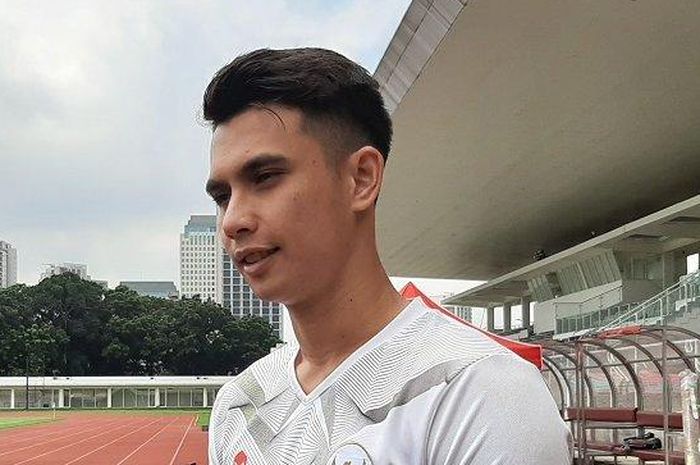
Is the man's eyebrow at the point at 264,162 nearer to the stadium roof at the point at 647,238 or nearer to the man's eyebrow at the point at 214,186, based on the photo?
the man's eyebrow at the point at 214,186

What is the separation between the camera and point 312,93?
1.20 metres

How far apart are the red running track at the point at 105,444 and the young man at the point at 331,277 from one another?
1602cm

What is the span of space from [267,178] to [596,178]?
939 inches

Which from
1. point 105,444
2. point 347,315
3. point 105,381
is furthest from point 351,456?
point 105,381

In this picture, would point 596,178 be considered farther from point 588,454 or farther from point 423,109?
point 588,454

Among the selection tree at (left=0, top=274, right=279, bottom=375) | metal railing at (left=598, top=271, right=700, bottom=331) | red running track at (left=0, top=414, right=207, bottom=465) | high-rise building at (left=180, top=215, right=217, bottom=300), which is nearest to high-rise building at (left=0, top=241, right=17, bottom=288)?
high-rise building at (left=180, top=215, right=217, bottom=300)

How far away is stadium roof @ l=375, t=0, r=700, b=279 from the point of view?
13125mm

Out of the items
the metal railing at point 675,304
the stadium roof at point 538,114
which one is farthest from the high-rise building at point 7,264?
the metal railing at point 675,304

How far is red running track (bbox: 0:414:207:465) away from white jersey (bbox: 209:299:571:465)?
52.5 ft

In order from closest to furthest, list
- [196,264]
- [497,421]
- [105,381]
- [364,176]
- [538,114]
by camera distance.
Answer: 1. [497,421]
2. [364,176]
3. [538,114]
4. [105,381]
5. [196,264]

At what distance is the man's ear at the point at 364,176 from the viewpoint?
1221mm

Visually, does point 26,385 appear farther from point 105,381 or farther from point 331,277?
point 331,277

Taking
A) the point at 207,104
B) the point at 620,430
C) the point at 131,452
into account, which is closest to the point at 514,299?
the point at 131,452

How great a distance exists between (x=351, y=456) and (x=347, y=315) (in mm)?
231
